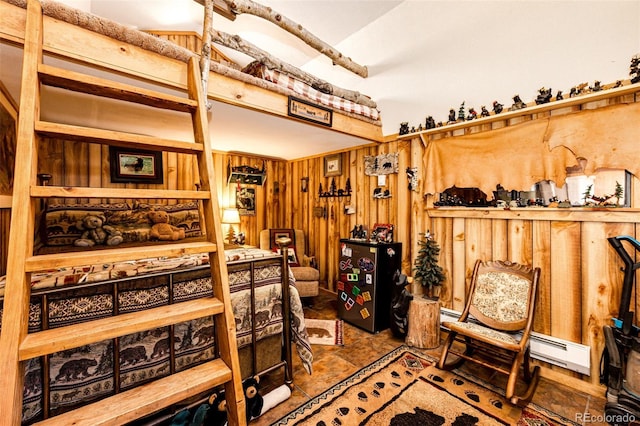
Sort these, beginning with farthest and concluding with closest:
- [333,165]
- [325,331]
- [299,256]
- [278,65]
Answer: [299,256] → [333,165] → [325,331] → [278,65]

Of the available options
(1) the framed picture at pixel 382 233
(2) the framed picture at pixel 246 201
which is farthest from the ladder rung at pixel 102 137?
(2) the framed picture at pixel 246 201

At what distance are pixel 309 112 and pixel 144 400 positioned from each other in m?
2.26

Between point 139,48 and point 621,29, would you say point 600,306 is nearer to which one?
point 621,29

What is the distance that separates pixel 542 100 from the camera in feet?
6.66

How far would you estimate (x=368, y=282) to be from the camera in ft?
9.32

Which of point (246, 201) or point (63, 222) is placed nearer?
point (63, 222)

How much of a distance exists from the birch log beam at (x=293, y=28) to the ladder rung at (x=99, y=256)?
5.79 ft

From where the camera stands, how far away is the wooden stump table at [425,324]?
8.14 ft

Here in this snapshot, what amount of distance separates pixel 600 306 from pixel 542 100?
5.17ft

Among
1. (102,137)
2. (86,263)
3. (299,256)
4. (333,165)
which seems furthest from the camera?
(299,256)

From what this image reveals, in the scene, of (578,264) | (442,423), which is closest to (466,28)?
(578,264)

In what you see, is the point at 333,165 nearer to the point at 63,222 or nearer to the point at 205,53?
the point at 205,53

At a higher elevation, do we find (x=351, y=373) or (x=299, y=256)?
(x=299, y=256)
